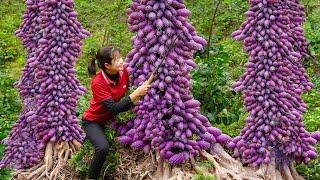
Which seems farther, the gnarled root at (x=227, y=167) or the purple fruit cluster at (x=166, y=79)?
the gnarled root at (x=227, y=167)

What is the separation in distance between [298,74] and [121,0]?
19.9 feet

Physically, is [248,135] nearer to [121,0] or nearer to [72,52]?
[72,52]

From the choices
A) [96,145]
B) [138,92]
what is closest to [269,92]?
[138,92]

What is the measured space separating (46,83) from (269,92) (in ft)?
9.33

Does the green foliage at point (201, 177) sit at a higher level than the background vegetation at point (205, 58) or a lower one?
lower

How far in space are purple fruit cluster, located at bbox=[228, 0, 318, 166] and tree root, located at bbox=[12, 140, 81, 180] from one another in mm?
2162

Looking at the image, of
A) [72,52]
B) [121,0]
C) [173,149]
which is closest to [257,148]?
[173,149]

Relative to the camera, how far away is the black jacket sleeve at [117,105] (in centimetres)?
548

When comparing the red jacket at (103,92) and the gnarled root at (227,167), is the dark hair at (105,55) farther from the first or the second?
the gnarled root at (227,167)

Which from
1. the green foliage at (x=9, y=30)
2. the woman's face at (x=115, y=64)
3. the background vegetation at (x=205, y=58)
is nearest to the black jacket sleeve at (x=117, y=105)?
the woman's face at (x=115, y=64)

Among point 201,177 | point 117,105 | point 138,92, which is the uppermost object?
point 138,92

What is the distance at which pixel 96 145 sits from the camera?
5.81 metres

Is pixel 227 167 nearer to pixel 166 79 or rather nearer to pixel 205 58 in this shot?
pixel 166 79

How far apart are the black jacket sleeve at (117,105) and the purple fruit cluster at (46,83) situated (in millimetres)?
1795
